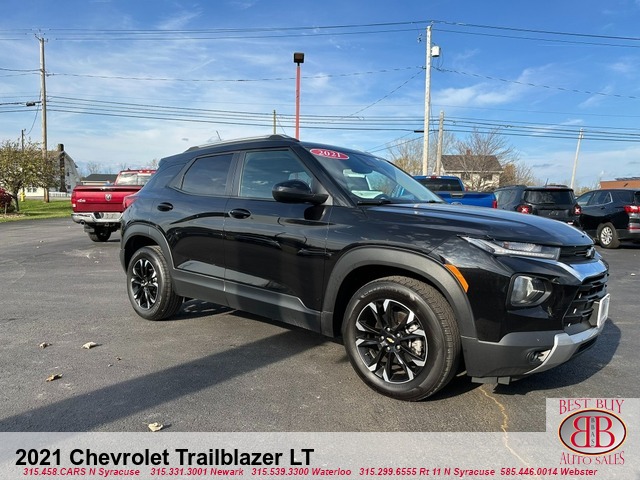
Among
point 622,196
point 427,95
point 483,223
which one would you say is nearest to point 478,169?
point 427,95

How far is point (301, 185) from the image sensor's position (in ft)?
11.0

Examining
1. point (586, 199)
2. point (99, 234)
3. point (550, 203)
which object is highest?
point (586, 199)

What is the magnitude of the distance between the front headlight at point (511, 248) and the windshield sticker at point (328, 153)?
1519mm

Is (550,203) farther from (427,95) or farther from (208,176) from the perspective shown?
(427,95)

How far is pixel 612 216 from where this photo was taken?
11727 millimetres

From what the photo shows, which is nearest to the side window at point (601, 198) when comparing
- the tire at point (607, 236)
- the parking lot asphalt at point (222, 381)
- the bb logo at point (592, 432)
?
the tire at point (607, 236)

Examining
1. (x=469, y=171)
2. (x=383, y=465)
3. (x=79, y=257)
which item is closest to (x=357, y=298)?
(x=383, y=465)

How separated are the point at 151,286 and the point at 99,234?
8.41 meters

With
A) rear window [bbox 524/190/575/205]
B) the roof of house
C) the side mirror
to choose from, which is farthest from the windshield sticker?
the roof of house

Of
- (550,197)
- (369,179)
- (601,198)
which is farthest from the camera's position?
(601,198)

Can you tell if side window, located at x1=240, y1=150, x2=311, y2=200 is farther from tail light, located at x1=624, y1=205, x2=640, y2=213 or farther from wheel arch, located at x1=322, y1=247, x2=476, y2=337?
tail light, located at x1=624, y1=205, x2=640, y2=213

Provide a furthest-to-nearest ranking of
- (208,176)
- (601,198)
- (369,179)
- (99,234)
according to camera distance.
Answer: (601,198) → (99,234) → (208,176) → (369,179)

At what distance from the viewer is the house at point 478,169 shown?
41.6 m

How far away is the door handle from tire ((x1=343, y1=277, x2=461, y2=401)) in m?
1.25
